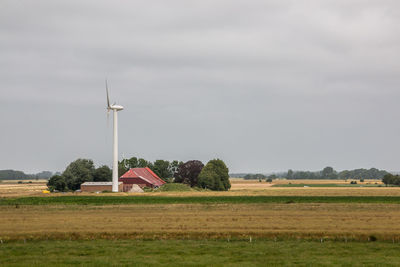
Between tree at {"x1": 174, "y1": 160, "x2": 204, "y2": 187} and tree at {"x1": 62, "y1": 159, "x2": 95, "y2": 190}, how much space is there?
30.7 metres

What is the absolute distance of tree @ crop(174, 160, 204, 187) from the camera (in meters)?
158

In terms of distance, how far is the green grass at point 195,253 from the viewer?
26828 millimetres

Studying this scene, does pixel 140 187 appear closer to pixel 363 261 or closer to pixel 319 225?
pixel 319 225

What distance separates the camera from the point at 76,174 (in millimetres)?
137125

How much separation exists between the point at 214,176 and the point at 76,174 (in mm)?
38406

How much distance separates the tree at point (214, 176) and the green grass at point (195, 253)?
10974 centimetres

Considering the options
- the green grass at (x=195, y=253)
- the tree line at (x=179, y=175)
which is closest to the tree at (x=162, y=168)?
the tree line at (x=179, y=175)

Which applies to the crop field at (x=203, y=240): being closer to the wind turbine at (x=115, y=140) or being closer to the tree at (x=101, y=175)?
the wind turbine at (x=115, y=140)

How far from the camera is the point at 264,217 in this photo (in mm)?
49500

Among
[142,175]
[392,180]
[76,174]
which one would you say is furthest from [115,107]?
[392,180]

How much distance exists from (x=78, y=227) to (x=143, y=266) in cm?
1719

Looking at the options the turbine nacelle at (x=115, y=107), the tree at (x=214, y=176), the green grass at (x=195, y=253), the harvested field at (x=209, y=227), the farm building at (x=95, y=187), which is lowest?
the green grass at (x=195, y=253)

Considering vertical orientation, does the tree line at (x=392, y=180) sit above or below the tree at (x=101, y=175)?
below

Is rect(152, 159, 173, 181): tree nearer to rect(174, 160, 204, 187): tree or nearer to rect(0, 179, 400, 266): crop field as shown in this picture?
rect(174, 160, 204, 187): tree
